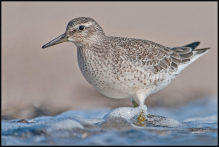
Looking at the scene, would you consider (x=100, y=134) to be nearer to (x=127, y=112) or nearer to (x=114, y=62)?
(x=114, y=62)

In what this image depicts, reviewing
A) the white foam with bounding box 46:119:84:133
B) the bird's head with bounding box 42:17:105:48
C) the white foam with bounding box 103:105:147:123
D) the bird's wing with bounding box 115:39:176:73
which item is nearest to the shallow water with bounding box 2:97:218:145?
the white foam with bounding box 46:119:84:133

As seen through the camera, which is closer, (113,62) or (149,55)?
(113,62)

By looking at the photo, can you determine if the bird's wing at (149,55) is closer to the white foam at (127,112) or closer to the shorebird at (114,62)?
the shorebird at (114,62)

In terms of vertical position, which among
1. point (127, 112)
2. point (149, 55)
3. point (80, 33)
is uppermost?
point (80, 33)

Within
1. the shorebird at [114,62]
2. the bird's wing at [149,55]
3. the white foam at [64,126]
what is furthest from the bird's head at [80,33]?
the white foam at [64,126]

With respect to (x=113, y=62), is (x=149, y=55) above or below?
above

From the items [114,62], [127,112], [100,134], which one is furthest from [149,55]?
[100,134]

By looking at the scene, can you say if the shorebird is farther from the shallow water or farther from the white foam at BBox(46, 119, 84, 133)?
the white foam at BBox(46, 119, 84, 133)

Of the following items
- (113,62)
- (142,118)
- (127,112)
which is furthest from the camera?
(127,112)

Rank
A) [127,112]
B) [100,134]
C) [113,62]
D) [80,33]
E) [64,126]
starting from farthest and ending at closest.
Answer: [127,112]
[80,33]
[113,62]
[64,126]
[100,134]

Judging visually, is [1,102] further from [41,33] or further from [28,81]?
[41,33]
